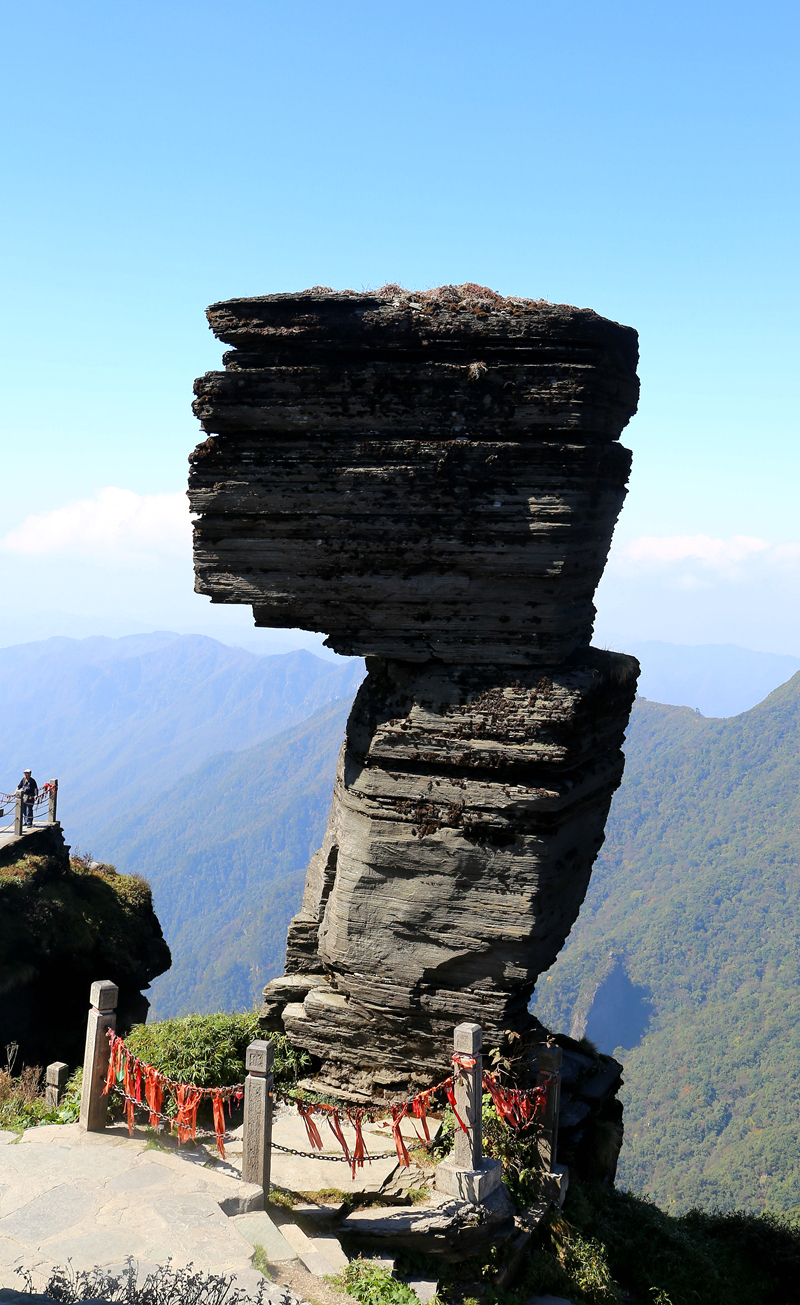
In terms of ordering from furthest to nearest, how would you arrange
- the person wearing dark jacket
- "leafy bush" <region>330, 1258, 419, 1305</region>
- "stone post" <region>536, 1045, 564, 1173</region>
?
the person wearing dark jacket
"stone post" <region>536, 1045, 564, 1173</region>
"leafy bush" <region>330, 1258, 419, 1305</region>

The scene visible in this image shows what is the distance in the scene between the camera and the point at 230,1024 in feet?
49.6

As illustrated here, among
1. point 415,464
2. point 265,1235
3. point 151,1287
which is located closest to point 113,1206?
point 265,1235

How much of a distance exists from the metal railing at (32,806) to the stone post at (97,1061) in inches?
687

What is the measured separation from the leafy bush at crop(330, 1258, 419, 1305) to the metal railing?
67.4 feet

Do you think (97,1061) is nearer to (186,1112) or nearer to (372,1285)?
(186,1112)

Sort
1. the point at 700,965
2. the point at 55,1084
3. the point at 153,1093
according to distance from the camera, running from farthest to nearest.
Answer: the point at 700,965 → the point at 55,1084 → the point at 153,1093

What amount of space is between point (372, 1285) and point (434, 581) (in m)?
8.33

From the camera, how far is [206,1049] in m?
14.4

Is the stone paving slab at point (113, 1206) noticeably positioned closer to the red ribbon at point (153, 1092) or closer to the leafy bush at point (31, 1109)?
the red ribbon at point (153, 1092)

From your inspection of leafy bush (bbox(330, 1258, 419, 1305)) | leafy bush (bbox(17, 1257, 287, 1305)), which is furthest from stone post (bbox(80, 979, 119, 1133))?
leafy bush (bbox(330, 1258, 419, 1305))

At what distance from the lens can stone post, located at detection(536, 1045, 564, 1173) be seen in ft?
42.2

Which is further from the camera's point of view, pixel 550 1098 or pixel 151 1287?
pixel 550 1098

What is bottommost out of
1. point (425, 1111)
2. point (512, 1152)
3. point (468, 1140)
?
point (512, 1152)

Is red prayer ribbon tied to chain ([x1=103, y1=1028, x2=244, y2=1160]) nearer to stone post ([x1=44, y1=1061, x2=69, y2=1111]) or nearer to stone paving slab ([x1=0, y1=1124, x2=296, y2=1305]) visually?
stone paving slab ([x1=0, y1=1124, x2=296, y2=1305])
